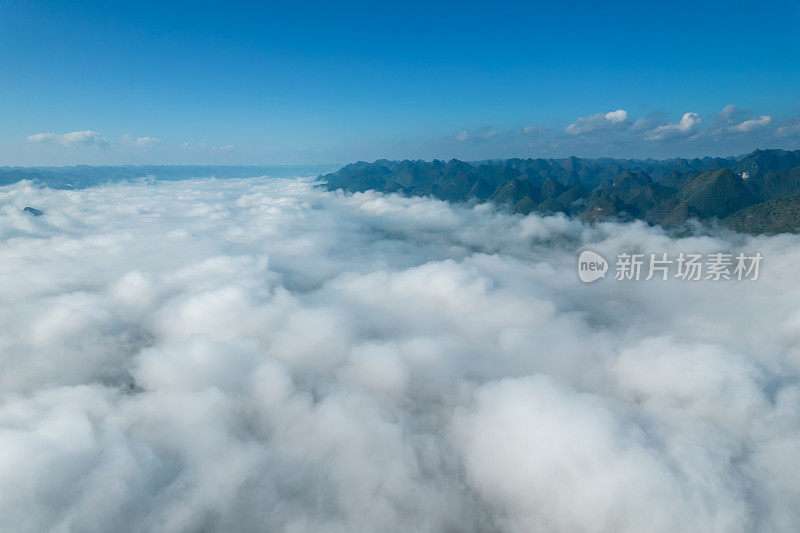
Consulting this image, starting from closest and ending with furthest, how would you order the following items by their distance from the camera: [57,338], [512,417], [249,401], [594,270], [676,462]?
[676,462], [512,417], [249,401], [594,270], [57,338]

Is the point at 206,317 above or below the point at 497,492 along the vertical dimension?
above

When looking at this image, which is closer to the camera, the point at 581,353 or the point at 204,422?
the point at 204,422

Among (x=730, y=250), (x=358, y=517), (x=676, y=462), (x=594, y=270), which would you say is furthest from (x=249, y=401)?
(x=730, y=250)

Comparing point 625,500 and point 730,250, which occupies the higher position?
point 730,250

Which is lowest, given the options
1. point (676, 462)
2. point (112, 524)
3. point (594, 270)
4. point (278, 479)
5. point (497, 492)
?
point (497, 492)

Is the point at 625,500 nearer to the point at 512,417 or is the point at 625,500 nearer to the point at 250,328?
the point at 512,417

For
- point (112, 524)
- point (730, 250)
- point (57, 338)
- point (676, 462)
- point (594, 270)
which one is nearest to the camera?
point (112, 524)

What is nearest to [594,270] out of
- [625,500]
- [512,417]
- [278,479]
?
[512,417]

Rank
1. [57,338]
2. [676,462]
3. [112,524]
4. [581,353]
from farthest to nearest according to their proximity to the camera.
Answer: [57,338]
[581,353]
[676,462]
[112,524]

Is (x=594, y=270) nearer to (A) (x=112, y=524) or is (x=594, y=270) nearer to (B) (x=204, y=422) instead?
(B) (x=204, y=422)
